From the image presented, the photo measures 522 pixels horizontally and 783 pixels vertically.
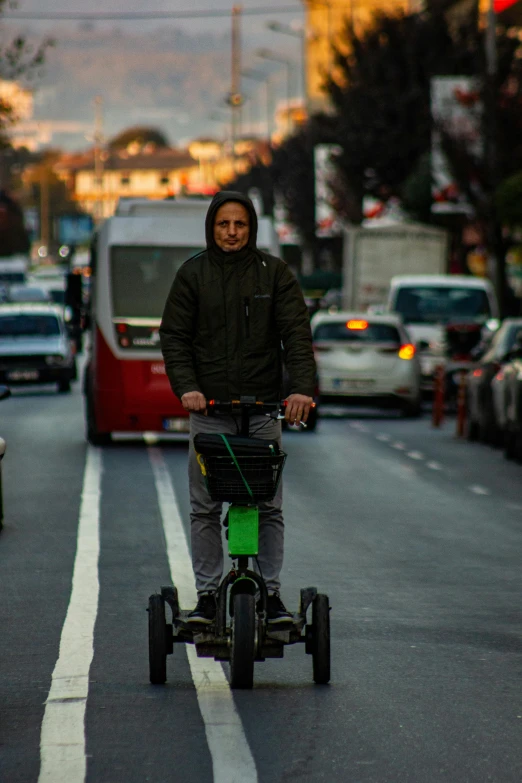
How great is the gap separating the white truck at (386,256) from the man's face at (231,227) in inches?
1503

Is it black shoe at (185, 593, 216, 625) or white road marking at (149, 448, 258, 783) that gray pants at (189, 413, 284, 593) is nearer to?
black shoe at (185, 593, 216, 625)

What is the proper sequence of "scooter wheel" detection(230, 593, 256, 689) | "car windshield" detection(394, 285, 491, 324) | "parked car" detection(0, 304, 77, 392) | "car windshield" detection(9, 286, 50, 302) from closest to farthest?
"scooter wheel" detection(230, 593, 256, 689) < "car windshield" detection(394, 285, 491, 324) < "parked car" detection(0, 304, 77, 392) < "car windshield" detection(9, 286, 50, 302)

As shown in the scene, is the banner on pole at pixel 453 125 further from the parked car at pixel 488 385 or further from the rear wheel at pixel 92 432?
the rear wheel at pixel 92 432

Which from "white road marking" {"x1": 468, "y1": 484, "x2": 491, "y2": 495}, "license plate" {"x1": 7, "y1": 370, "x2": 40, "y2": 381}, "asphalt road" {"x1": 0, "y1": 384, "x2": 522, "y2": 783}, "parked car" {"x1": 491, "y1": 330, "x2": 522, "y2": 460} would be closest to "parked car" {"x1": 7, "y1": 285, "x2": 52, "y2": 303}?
"license plate" {"x1": 7, "y1": 370, "x2": 40, "y2": 381}

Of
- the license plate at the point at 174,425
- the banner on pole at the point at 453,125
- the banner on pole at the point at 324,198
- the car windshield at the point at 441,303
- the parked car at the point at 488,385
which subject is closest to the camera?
the license plate at the point at 174,425

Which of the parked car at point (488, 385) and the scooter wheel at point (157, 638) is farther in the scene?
the parked car at point (488, 385)

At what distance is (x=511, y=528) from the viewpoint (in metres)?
14.4

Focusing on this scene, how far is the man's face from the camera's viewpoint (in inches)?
296

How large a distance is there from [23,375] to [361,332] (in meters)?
9.76

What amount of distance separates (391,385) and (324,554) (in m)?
17.4

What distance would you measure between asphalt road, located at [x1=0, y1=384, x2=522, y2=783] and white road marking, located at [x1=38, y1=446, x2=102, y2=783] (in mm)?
16

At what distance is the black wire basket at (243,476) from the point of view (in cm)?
717

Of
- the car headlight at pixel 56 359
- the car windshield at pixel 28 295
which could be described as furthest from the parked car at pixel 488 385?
the car windshield at pixel 28 295

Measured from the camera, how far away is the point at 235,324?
24.6 feet
